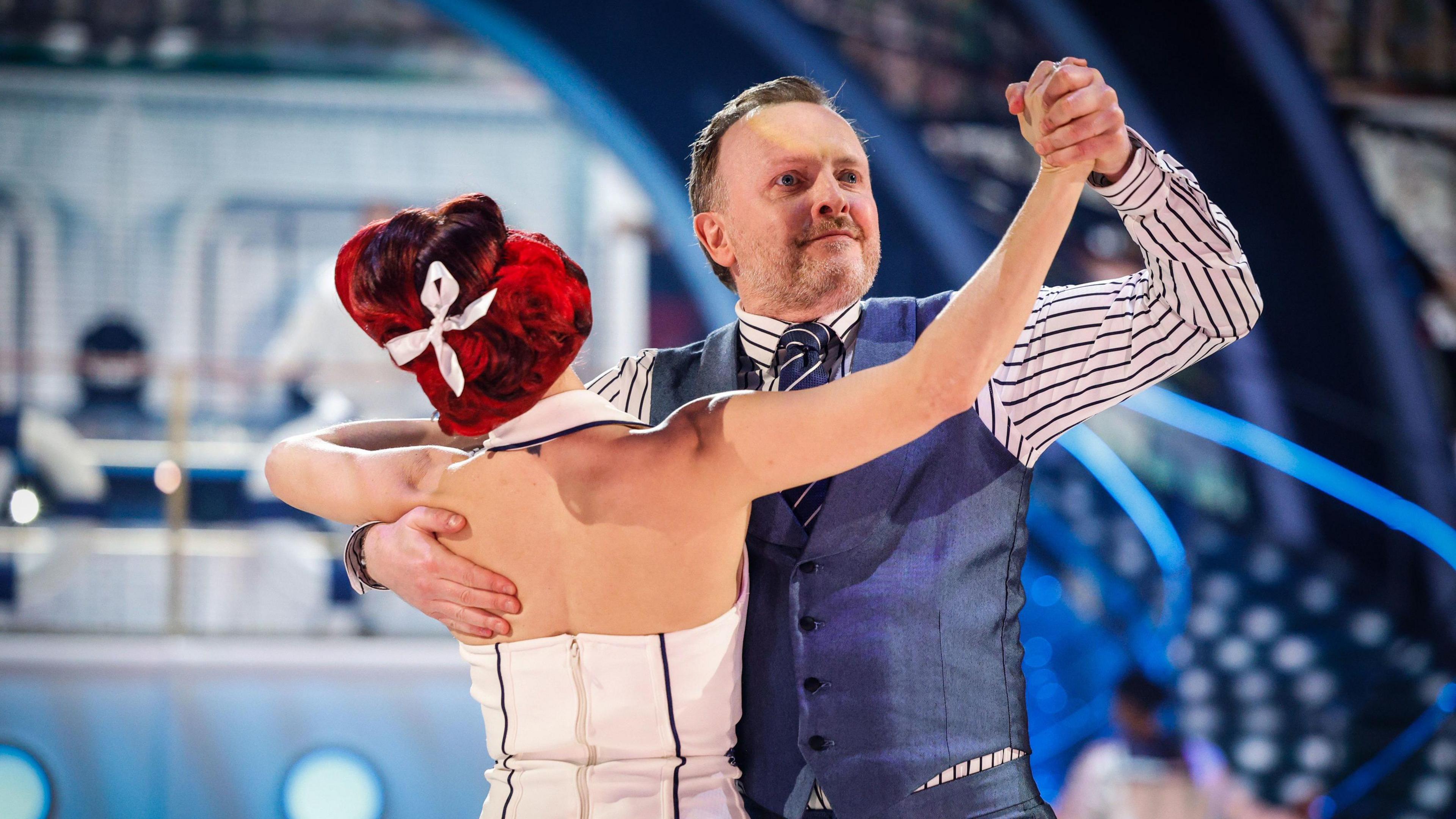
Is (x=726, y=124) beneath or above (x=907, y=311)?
above

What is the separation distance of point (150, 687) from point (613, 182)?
5167mm

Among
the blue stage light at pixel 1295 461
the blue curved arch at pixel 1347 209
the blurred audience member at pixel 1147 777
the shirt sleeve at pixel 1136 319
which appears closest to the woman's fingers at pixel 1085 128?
the shirt sleeve at pixel 1136 319

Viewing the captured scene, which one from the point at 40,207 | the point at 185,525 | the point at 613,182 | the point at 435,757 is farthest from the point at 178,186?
the point at 435,757

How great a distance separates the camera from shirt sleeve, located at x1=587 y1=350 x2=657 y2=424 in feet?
5.75

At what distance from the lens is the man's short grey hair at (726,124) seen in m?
1.74

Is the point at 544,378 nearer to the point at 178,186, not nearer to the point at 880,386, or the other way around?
the point at 880,386

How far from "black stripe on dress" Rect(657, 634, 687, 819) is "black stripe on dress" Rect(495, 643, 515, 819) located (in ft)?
0.62

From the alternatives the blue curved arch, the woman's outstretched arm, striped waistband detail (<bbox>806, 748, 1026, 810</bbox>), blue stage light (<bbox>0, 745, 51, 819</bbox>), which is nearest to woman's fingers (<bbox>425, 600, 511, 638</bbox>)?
the woman's outstretched arm

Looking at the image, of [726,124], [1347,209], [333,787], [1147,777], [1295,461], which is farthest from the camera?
A: [1347,209]

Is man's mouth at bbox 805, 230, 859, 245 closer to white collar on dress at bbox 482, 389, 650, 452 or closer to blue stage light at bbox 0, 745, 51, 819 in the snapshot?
white collar on dress at bbox 482, 389, 650, 452

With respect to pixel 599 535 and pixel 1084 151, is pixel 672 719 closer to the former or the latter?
pixel 599 535

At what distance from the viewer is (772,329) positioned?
166 centimetres

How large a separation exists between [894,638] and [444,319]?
0.67 m

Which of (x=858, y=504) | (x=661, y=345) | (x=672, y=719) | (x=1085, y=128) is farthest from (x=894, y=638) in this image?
(x=661, y=345)
